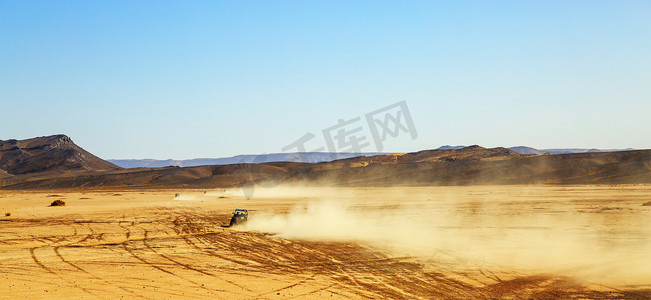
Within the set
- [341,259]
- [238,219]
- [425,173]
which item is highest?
[425,173]

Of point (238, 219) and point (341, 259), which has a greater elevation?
point (238, 219)

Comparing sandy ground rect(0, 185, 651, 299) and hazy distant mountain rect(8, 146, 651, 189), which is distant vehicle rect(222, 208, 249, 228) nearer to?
sandy ground rect(0, 185, 651, 299)

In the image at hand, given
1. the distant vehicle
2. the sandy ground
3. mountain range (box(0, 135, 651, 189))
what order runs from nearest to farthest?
1. the sandy ground
2. the distant vehicle
3. mountain range (box(0, 135, 651, 189))

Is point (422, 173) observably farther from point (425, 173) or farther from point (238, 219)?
point (238, 219)

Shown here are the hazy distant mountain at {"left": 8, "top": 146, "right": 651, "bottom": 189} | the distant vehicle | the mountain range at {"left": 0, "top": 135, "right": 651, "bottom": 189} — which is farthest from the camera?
the mountain range at {"left": 0, "top": 135, "right": 651, "bottom": 189}

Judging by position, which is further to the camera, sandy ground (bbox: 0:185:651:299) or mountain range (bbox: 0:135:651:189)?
mountain range (bbox: 0:135:651:189)

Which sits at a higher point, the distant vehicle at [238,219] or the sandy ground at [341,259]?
the distant vehicle at [238,219]

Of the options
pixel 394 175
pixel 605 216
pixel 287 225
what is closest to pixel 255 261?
pixel 287 225

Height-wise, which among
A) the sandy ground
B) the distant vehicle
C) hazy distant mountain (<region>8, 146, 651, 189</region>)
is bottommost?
the sandy ground

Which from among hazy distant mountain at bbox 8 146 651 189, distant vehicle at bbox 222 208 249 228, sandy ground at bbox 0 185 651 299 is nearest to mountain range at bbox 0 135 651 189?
hazy distant mountain at bbox 8 146 651 189

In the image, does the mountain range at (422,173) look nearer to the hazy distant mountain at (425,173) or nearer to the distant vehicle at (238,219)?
the hazy distant mountain at (425,173)

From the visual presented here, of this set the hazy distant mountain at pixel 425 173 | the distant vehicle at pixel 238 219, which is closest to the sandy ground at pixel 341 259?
the distant vehicle at pixel 238 219

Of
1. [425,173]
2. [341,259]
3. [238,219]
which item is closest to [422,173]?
[425,173]

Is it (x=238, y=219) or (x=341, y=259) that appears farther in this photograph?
(x=238, y=219)
